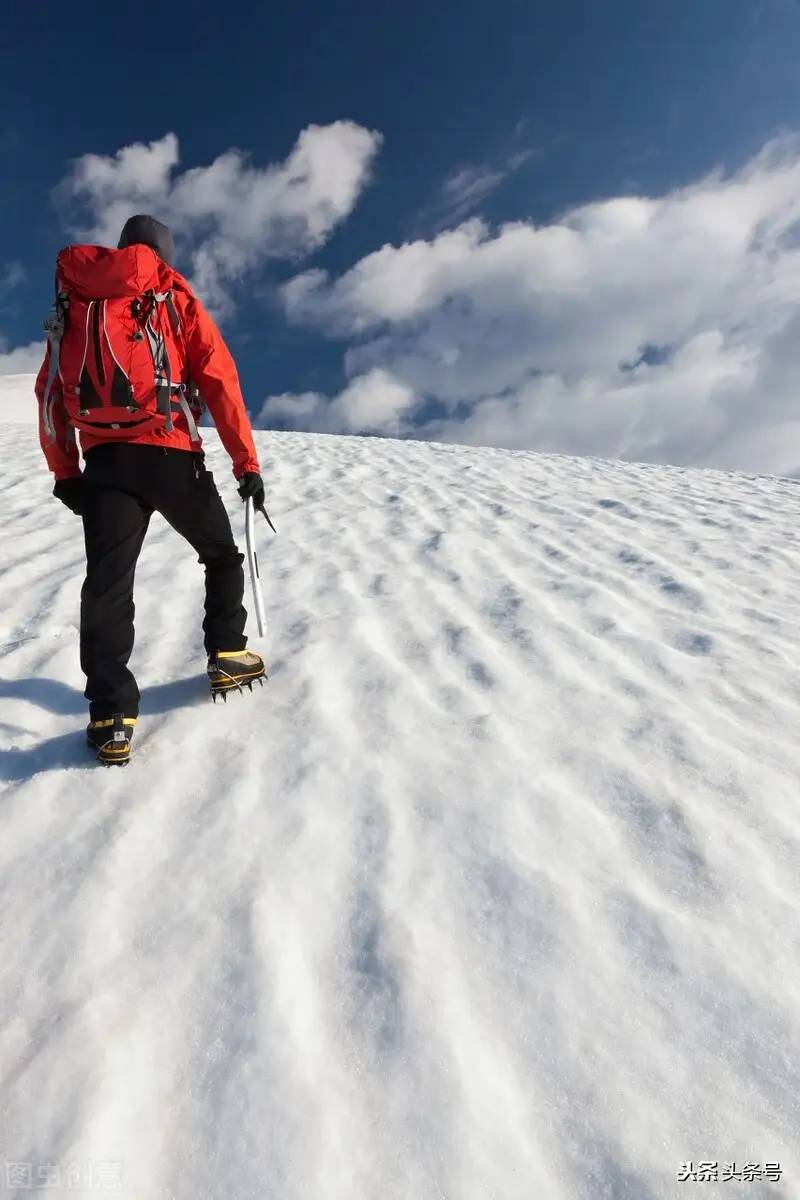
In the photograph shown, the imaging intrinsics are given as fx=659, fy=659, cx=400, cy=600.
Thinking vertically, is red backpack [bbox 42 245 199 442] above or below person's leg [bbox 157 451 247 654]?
above

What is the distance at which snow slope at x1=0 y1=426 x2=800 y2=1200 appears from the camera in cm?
134

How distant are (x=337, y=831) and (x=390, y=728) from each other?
647mm

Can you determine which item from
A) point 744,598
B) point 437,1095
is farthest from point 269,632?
point 744,598

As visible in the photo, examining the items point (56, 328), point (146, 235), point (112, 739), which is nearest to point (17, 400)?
point (146, 235)

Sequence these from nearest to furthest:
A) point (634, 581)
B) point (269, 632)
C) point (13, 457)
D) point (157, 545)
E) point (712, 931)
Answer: point (712, 931) → point (269, 632) → point (634, 581) → point (157, 545) → point (13, 457)

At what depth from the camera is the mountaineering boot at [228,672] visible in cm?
295

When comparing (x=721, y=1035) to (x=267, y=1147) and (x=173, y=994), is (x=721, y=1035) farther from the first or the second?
(x=173, y=994)

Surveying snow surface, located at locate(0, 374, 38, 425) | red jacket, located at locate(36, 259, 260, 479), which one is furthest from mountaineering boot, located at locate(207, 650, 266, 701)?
snow surface, located at locate(0, 374, 38, 425)

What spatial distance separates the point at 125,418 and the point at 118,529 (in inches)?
16.4

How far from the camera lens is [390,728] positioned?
2729 mm

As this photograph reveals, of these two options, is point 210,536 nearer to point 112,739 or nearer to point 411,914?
point 112,739

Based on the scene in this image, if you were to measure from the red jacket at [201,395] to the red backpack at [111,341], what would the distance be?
8cm

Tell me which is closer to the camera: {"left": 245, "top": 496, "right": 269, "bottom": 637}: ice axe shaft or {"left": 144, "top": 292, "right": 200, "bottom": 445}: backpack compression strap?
{"left": 144, "top": 292, "right": 200, "bottom": 445}: backpack compression strap

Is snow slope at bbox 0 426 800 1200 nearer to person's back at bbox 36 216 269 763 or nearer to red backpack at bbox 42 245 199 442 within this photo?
person's back at bbox 36 216 269 763
